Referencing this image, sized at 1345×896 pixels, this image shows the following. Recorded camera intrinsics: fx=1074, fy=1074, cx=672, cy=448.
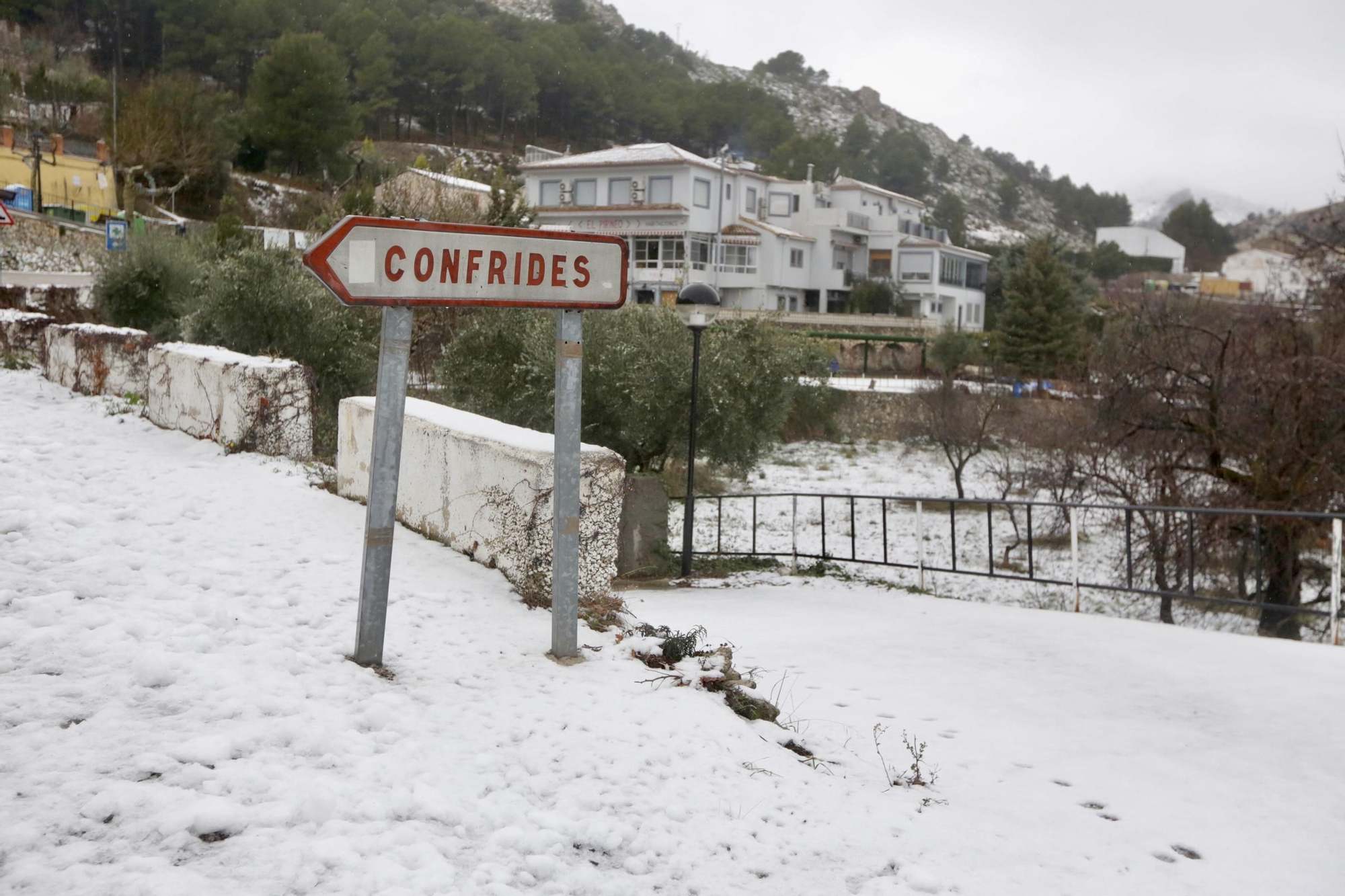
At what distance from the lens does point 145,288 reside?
1959 cm

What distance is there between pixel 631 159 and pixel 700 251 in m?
5.82

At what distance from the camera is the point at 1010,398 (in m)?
32.7

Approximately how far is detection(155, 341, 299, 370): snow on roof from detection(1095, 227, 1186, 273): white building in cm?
9510

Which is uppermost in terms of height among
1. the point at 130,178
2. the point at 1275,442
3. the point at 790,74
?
the point at 790,74

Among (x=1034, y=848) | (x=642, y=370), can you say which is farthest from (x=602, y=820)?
(x=642, y=370)

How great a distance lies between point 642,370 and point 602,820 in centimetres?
1508

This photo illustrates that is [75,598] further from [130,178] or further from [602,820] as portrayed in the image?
[130,178]

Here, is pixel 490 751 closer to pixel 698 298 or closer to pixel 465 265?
pixel 465 265

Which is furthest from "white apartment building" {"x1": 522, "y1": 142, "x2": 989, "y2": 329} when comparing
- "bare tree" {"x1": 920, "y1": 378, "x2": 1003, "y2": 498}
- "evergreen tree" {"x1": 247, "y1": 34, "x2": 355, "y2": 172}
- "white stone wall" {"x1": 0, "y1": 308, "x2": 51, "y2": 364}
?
"white stone wall" {"x1": 0, "y1": 308, "x2": 51, "y2": 364}

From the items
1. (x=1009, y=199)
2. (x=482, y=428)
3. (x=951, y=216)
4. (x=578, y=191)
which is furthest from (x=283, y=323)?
(x=1009, y=199)

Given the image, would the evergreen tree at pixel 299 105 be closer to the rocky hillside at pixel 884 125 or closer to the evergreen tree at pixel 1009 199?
the rocky hillside at pixel 884 125

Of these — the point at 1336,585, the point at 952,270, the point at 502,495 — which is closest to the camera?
the point at 502,495

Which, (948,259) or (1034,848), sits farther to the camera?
(948,259)

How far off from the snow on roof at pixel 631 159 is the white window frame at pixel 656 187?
84cm
